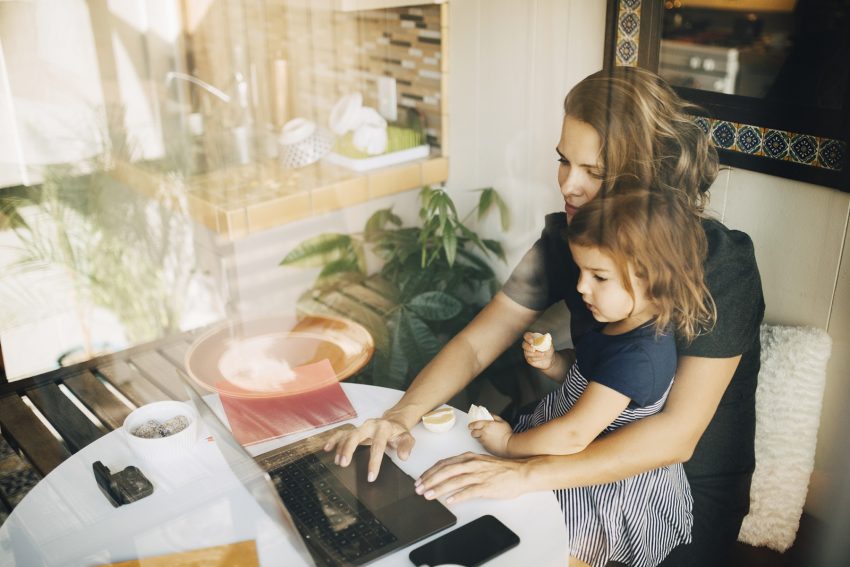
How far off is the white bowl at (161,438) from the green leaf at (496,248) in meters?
0.52

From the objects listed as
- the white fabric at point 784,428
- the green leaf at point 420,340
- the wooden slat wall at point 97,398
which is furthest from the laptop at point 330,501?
the white fabric at point 784,428

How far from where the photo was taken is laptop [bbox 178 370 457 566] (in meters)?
0.76

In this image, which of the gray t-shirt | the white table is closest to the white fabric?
the gray t-shirt

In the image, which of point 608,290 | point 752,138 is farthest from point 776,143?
point 608,290

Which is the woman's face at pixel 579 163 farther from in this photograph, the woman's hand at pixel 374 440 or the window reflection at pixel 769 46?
the woman's hand at pixel 374 440

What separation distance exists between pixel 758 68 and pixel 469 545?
0.55 metres

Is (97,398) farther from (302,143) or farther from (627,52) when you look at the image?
(627,52)

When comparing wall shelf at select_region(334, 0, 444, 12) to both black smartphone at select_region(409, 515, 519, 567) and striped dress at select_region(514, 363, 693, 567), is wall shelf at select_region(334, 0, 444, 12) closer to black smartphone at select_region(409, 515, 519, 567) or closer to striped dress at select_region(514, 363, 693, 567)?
striped dress at select_region(514, 363, 693, 567)

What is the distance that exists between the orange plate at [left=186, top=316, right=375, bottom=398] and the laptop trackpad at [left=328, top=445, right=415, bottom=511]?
0.68 ft

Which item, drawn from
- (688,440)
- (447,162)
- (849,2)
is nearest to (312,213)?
(447,162)

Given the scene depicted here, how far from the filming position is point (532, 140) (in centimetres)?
104

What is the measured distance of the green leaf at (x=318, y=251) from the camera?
3.80ft

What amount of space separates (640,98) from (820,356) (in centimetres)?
37

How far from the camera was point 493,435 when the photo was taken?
0.91m
